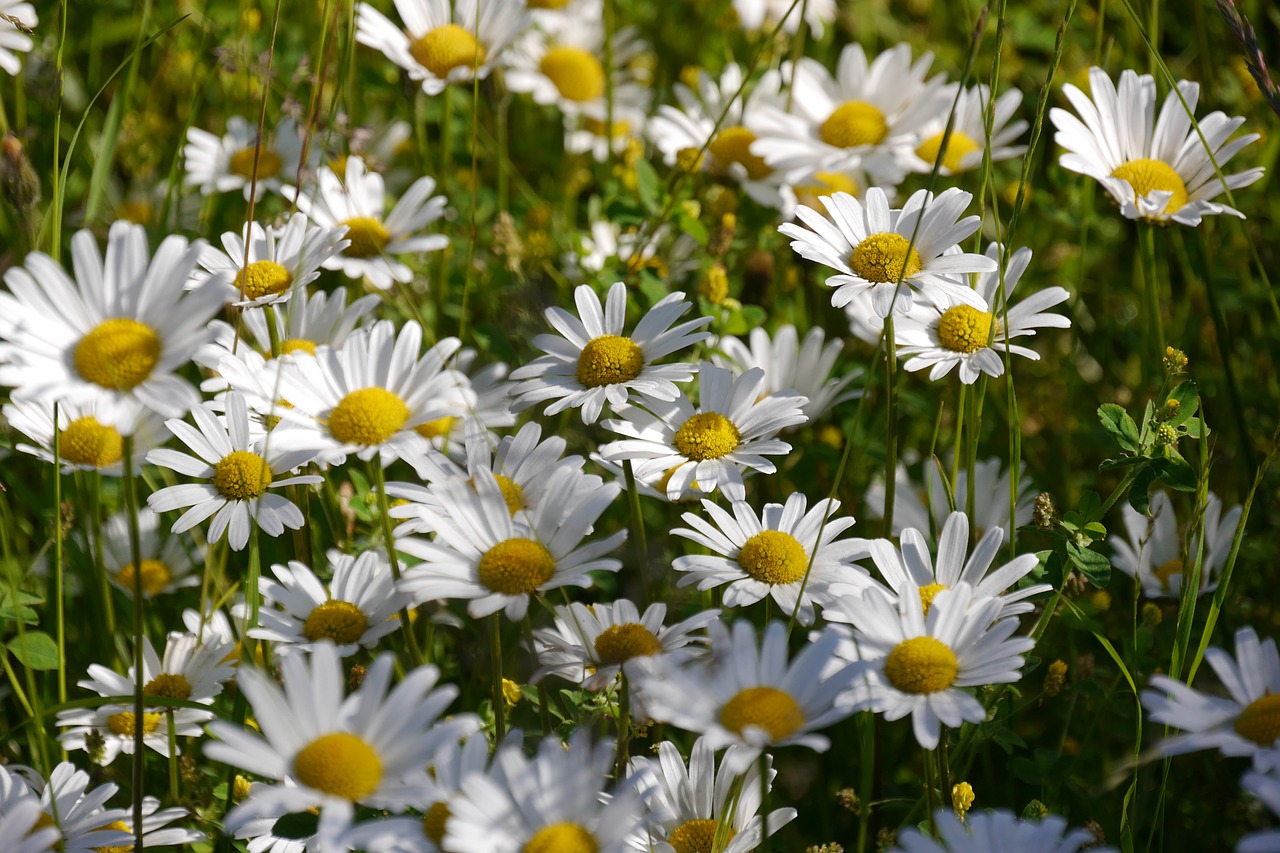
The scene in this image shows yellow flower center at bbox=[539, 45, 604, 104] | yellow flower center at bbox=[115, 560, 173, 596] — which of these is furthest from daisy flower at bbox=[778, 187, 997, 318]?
yellow flower center at bbox=[539, 45, 604, 104]

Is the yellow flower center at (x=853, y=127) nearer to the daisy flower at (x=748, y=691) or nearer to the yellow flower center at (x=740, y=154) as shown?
the yellow flower center at (x=740, y=154)

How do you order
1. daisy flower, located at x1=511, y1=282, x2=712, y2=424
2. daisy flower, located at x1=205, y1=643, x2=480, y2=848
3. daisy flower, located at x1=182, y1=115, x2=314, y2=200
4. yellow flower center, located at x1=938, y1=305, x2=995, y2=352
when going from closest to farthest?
daisy flower, located at x1=205, y1=643, x2=480, y2=848, daisy flower, located at x1=511, y1=282, x2=712, y2=424, yellow flower center, located at x1=938, y1=305, x2=995, y2=352, daisy flower, located at x1=182, y1=115, x2=314, y2=200

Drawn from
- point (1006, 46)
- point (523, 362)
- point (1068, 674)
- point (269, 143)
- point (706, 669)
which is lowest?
point (1068, 674)

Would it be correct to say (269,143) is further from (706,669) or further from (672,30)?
(706,669)

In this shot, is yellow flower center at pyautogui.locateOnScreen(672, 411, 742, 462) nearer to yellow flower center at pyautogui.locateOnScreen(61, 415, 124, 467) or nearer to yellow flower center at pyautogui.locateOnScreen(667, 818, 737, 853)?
yellow flower center at pyautogui.locateOnScreen(667, 818, 737, 853)

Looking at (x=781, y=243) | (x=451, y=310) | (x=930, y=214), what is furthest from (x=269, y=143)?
(x=930, y=214)

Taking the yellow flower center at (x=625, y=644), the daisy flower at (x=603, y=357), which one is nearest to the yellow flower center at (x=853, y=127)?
the daisy flower at (x=603, y=357)
